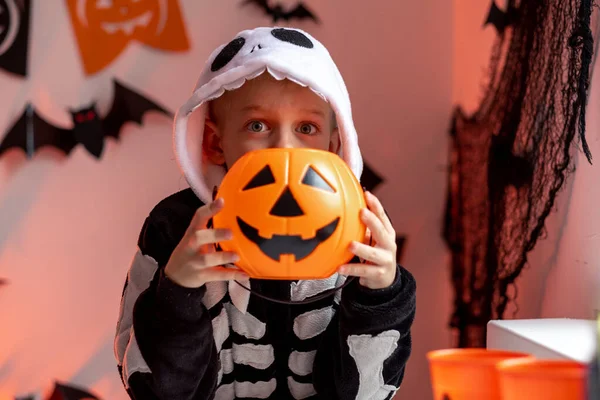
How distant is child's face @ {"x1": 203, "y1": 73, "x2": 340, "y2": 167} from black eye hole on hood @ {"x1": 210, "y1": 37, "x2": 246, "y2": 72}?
1.6 inches

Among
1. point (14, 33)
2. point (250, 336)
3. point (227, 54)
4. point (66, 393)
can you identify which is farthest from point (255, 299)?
point (14, 33)

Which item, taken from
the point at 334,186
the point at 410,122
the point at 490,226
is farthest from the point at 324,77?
the point at 410,122

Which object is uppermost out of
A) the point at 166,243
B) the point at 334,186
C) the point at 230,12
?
the point at 230,12

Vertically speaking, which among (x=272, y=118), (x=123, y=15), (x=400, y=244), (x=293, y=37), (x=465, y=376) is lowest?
(x=400, y=244)

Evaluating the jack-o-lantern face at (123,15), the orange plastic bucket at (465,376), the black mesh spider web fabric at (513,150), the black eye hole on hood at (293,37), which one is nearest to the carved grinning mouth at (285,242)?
the orange plastic bucket at (465,376)

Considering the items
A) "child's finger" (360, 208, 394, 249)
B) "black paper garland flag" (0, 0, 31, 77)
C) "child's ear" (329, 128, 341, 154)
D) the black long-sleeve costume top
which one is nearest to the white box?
the black long-sleeve costume top

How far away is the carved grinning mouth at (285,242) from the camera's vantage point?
0.64m

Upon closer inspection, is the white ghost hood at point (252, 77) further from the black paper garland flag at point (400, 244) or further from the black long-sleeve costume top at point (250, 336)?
the black paper garland flag at point (400, 244)

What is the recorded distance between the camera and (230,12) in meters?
1.57

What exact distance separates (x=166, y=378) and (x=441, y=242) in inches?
37.6

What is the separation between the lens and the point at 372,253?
0.69 m

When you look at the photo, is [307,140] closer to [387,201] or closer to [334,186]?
[334,186]

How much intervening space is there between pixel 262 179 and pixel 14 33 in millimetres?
1111

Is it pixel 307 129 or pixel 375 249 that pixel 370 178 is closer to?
pixel 307 129
